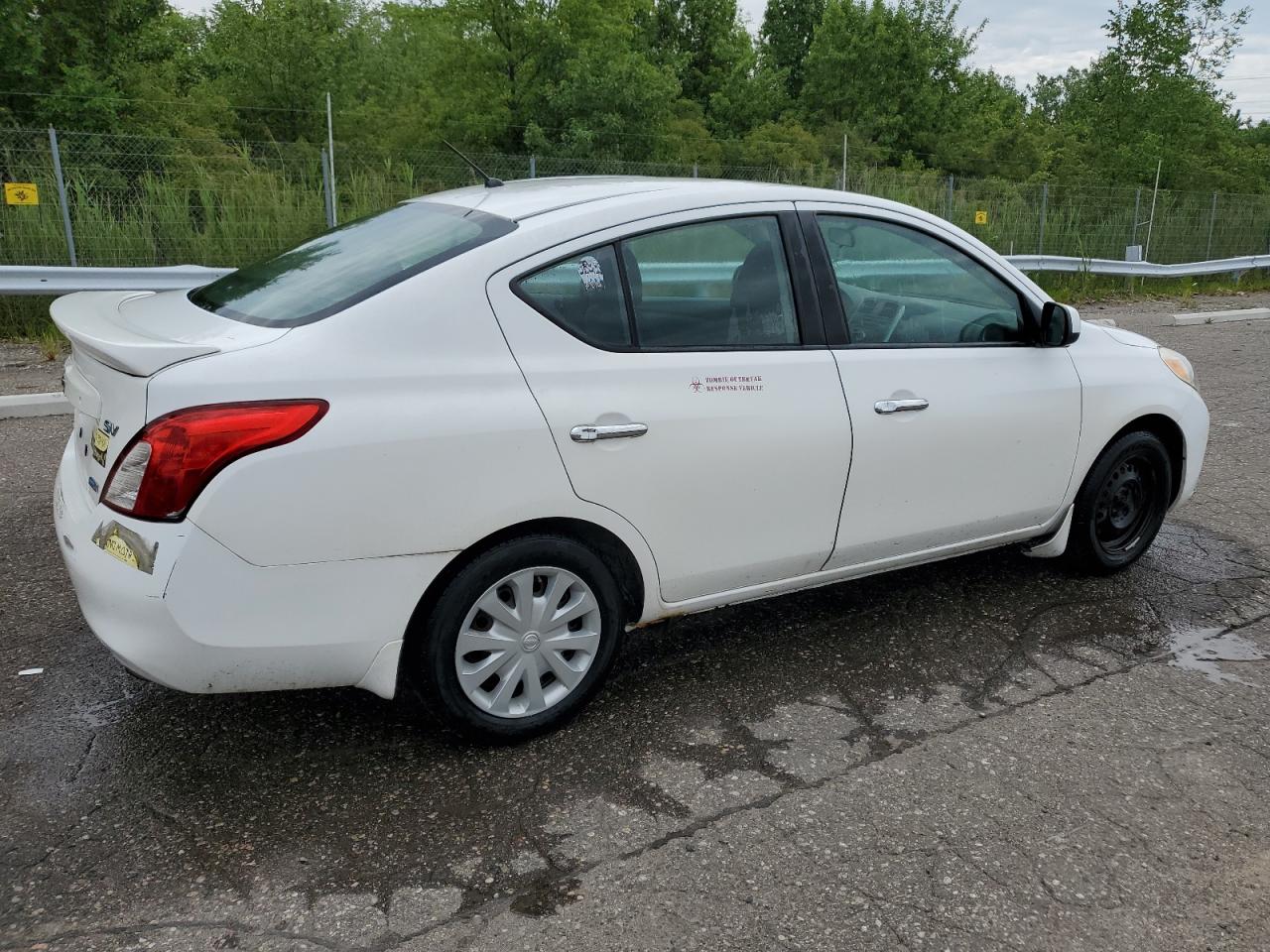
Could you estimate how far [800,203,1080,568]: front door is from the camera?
11.7 feet

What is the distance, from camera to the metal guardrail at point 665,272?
3502 mm

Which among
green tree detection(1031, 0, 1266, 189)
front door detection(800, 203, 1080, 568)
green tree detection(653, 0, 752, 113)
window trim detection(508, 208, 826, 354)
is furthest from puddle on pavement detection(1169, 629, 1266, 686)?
green tree detection(653, 0, 752, 113)

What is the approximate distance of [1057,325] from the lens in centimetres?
399

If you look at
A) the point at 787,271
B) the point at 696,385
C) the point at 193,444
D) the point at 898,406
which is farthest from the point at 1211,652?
the point at 193,444

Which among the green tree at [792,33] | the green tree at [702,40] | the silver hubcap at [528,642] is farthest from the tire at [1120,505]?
the green tree at [792,33]

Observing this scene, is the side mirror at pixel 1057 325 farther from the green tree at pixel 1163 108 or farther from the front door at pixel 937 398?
the green tree at pixel 1163 108

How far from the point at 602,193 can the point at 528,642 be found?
1.45 m

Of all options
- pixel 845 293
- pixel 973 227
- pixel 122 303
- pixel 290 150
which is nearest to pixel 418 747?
pixel 122 303

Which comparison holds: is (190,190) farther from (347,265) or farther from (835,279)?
(835,279)

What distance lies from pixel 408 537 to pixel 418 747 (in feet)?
2.51

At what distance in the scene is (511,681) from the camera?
3.04 meters

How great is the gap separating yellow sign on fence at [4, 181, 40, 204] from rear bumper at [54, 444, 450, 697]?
32.0 feet

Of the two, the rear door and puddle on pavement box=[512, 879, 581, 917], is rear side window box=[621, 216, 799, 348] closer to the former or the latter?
the rear door

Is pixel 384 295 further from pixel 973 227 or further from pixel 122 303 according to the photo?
pixel 973 227
